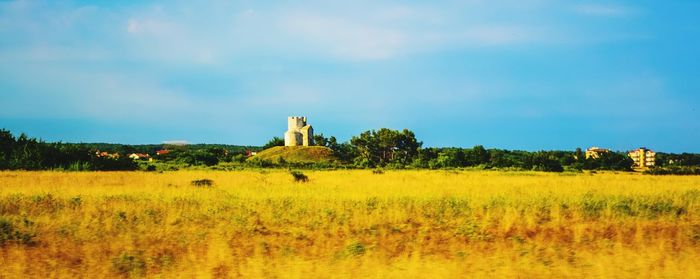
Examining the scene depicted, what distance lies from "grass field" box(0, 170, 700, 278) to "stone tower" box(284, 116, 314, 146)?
99.9 meters

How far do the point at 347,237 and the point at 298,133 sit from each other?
4213 inches

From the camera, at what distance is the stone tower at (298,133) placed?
118 m

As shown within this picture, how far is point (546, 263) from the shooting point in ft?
31.1

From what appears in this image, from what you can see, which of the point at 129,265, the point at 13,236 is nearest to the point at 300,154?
the point at 13,236

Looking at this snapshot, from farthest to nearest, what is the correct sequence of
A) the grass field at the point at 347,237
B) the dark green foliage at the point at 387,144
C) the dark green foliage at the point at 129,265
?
1. the dark green foliage at the point at 387,144
2. the grass field at the point at 347,237
3. the dark green foliage at the point at 129,265

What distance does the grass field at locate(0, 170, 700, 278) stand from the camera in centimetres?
906

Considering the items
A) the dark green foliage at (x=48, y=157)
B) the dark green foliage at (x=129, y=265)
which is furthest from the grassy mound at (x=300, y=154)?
the dark green foliage at (x=129, y=265)

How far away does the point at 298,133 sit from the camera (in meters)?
118

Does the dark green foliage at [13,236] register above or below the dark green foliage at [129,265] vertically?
above

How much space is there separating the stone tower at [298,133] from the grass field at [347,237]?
3934 inches

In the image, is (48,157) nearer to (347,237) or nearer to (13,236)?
(13,236)

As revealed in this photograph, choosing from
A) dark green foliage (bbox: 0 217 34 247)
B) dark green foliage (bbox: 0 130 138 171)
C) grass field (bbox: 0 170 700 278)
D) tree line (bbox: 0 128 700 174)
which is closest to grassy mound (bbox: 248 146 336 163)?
tree line (bbox: 0 128 700 174)

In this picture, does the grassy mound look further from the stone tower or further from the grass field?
the grass field

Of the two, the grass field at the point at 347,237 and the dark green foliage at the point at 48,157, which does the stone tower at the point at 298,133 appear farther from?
the grass field at the point at 347,237
